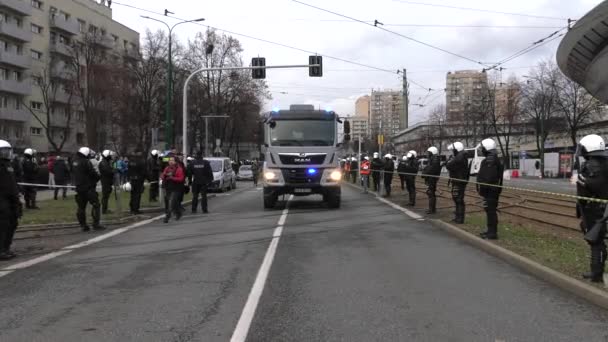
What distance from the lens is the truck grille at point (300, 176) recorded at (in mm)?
18062

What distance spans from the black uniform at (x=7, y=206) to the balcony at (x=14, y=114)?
5501cm

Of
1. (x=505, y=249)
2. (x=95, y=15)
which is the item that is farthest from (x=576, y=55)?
(x=95, y=15)

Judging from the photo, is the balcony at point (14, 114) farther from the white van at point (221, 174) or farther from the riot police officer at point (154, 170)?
the riot police officer at point (154, 170)

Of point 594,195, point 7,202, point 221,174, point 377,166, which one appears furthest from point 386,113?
point 594,195

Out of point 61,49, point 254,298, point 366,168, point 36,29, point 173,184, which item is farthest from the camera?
point 61,49

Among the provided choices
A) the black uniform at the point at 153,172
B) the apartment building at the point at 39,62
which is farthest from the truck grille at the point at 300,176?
the apartment building at the point at 39,62

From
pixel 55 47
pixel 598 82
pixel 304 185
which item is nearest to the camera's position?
pixel 304 185

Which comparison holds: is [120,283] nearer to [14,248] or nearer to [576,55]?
[14,248]

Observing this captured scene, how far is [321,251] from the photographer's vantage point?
1020 centimetres

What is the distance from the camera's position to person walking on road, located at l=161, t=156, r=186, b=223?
15781 millimetres

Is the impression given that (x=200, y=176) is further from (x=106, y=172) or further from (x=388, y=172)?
(x=388, y=172)

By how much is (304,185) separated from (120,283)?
1081 cm

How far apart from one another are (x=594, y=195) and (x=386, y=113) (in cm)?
8004

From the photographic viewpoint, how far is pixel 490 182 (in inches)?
442
